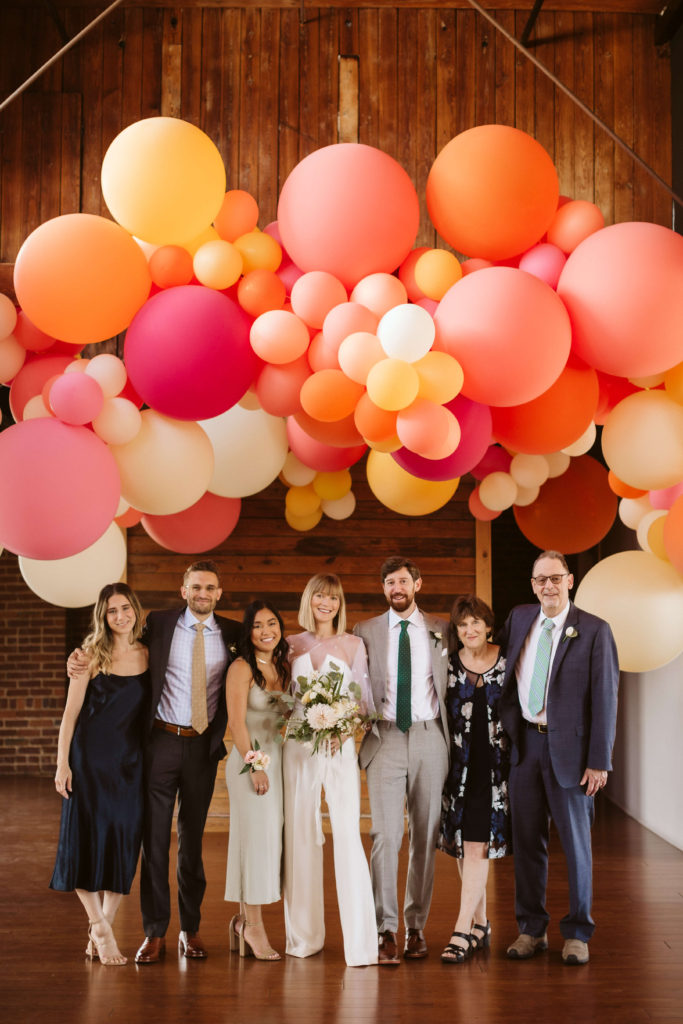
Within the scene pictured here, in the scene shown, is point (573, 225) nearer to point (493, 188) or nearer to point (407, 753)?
point (493, 188)

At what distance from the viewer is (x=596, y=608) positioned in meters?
3.99

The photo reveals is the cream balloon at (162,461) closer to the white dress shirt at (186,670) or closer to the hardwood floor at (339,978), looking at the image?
the white dress shirt at (186,670)

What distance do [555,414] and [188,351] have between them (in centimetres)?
122

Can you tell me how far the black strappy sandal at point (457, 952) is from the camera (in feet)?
11.7

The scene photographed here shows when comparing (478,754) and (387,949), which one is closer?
(387,949)

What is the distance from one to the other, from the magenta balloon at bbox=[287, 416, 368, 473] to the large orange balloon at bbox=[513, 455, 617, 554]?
127 cm

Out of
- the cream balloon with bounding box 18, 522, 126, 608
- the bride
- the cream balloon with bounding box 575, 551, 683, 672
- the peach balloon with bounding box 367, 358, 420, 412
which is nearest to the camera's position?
the peach balloon with bounding box 367, 358, 420, 412

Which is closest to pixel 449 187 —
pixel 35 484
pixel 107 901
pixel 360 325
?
pixel 360 325

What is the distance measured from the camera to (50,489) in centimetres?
289

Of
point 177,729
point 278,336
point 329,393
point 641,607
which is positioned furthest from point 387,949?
point 278,336

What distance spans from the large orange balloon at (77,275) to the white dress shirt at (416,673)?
1.57m

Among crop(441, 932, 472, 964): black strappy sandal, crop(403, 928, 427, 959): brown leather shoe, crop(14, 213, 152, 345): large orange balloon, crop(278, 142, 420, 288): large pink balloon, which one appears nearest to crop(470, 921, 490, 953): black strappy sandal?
crop(441, 932, 472, 964): black strappy sandal

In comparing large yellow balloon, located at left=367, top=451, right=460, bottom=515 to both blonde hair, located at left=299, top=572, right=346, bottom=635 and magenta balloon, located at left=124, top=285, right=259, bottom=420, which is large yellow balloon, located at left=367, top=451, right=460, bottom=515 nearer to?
blonde hair, located at left=299, top=572, right=346, bottom=635

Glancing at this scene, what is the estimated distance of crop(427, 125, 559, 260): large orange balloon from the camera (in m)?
3.01
